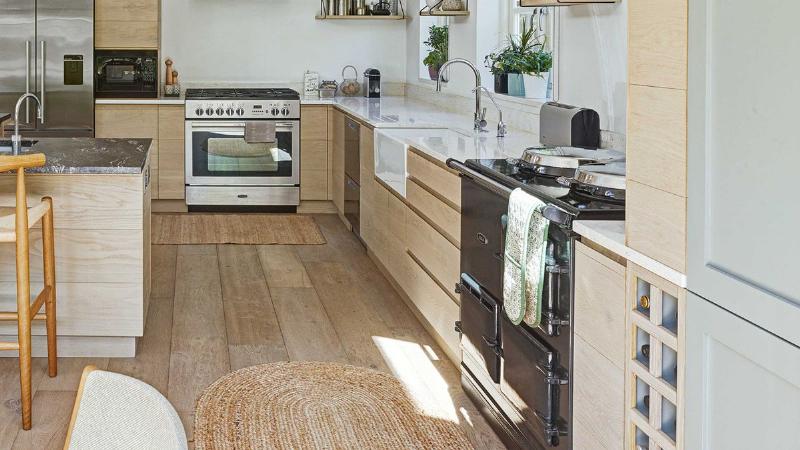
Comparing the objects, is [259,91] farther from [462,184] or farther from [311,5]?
[462,184]

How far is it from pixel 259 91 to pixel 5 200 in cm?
436

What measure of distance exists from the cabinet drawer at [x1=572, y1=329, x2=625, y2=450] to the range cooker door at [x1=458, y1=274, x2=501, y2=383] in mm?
698

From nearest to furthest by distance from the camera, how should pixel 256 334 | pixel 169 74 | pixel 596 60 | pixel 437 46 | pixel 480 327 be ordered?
1. pixel 480 327
2. pixel 596 60
3. pixel 256 334
4. pixel 437 46
5. pixel 169 74

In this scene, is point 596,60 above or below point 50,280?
above

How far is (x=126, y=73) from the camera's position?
305 inches

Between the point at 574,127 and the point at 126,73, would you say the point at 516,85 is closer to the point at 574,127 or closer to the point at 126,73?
the point at 574,127

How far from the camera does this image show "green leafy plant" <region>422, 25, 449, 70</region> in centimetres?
713

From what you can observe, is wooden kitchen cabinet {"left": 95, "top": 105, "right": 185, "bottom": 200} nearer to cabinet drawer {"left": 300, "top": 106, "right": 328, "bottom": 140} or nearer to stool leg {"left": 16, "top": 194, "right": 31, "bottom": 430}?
cabinet drawer {"left": 300, "top": 106, "right": 328, "bottom": 140}

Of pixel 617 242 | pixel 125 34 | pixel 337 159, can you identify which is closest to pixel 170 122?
pixel 125 34

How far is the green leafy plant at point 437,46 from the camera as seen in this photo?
7.13 metres

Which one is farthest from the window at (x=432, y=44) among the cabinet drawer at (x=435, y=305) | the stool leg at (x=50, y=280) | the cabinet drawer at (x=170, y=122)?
the stool leg at (x=50, y=280)

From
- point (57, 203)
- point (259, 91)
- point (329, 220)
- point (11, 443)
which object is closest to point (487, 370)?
point (11, 443)

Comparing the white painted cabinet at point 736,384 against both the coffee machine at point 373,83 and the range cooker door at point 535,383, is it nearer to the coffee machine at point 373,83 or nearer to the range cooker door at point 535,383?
the range cooker door at point 535,383

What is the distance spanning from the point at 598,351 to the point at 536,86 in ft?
9.68
